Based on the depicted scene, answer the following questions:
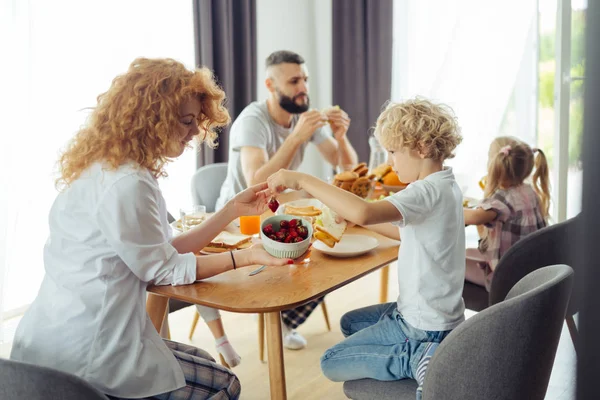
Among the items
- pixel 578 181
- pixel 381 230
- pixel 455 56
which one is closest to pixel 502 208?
pixel 381 230

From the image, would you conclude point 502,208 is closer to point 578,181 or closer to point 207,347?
point 207,347

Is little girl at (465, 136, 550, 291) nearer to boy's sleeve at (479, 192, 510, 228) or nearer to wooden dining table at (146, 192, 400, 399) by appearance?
boy's sleeve at (479, 192, 510, 228)

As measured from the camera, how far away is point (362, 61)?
4.51m

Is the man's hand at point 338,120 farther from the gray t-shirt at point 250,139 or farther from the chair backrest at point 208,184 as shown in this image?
the chair backrest at point 208,184

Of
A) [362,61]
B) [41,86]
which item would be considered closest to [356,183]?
[41,86]

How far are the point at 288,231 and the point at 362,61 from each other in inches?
120

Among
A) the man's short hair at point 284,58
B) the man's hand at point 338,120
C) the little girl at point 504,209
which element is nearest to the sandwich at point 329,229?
the little girl at point 504,209

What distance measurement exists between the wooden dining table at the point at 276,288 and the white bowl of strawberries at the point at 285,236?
0.28 ft

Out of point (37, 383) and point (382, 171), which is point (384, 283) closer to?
point (382, 171)

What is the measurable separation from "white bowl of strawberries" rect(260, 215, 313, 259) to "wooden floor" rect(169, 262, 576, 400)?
0.98m

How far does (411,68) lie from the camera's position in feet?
14.5

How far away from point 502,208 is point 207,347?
149cm

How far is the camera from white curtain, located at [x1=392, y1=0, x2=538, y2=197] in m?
4.00

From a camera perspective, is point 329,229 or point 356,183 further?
point 356,183
